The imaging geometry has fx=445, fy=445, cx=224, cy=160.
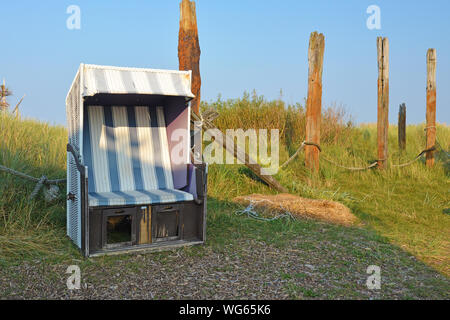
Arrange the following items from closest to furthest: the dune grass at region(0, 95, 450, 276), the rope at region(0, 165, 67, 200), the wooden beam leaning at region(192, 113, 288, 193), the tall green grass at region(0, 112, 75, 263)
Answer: the tall green grass at region(0, 112, 75, 263) < the dune grass at region(0, 95, 450, 276) < the rope at region(0, 165, 67, 200) < the wooden beam leaning at region(192, 113, 288, 193)

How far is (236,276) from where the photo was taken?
163 inches

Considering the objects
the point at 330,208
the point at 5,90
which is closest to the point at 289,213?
the point at 330,208

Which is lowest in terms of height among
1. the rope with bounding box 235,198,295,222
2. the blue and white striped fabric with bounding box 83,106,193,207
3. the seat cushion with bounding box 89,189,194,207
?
the rope with bounding box 235,198,295,222

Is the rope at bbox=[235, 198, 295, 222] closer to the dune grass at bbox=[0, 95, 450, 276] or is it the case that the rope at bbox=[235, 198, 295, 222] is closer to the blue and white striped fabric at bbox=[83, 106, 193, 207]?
the dune grass at bbox=[0, 95, 450, 276]

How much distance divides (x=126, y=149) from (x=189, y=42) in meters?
2.71

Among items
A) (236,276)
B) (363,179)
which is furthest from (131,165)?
(363,179)

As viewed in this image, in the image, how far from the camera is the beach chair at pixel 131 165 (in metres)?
4.68

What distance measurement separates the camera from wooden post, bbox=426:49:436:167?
10.4m

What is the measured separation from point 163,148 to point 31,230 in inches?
74.4

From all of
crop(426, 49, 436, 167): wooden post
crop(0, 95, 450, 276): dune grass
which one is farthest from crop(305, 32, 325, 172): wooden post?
crop(426, 49, 436, 167): wooden post

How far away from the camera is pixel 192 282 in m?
3.99

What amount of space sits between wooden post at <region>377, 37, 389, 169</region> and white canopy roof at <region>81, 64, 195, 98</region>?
20.7ft

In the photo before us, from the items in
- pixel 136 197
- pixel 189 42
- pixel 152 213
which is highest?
pixel 189 42

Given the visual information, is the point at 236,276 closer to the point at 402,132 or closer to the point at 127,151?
the point at 127,151
